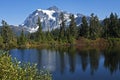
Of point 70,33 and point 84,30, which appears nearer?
point 70,33

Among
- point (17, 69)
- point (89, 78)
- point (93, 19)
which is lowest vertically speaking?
point (89, 78)

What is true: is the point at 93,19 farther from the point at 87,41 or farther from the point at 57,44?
the point at 57,44

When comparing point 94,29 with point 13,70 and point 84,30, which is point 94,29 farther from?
point 13,70

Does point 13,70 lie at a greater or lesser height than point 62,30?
lesser

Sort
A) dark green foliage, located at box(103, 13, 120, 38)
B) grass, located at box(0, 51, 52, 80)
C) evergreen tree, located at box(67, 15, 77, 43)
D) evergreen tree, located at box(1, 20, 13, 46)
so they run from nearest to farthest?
grass, located at box(0, 51, 52, 80), evergreen tree, located at box(1, 20, 13, 46), evergreen tree, located at box(67, 15, 77, 43), dark green foliage, located at box(103, 13, 120, 38)

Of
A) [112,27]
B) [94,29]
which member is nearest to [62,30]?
[94,29]

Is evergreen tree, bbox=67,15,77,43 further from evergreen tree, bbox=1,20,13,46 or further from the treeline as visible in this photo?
evergreen tree, bbox=1,20,13,46

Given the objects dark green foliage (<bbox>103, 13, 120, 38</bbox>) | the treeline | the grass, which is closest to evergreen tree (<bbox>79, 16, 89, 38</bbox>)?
the treeline

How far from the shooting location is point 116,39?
6299 inches

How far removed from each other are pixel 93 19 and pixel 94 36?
480 inches

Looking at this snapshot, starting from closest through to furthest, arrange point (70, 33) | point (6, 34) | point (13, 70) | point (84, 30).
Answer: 1. point (13, 70)
2. point (6, 34)
3. point (70, 33)
4. point (84, 30)

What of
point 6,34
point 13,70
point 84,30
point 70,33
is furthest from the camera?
point 84,30

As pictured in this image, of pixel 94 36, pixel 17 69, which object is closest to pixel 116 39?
pixel 94 36

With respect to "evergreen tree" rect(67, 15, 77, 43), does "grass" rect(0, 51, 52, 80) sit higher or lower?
lower
